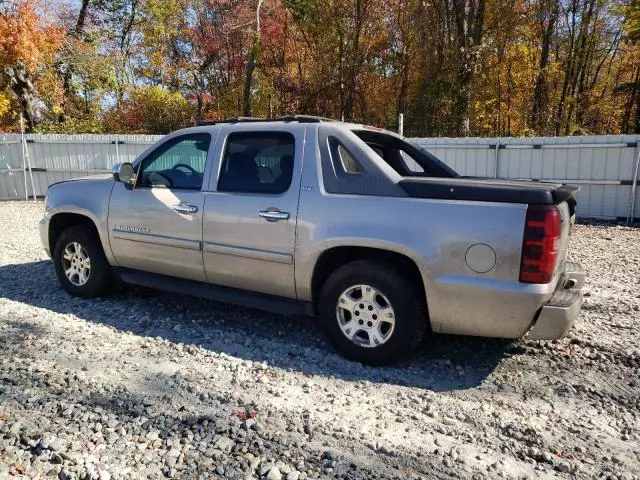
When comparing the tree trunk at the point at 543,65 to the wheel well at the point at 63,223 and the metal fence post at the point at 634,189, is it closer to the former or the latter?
the metal fence post at the point at 634,189

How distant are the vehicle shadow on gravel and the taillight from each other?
3.09ft

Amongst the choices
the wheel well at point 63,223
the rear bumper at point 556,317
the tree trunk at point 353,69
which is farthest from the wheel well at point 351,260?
the tree trunk at point 353,69

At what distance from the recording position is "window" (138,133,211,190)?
476cm

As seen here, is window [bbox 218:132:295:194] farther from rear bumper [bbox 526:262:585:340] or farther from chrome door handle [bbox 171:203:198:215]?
rear bumper [bbox 526:262:585:340]

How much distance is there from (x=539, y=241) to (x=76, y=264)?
457cm

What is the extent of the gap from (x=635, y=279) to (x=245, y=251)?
5012 millimetres

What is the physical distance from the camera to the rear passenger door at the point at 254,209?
4129 millimetres

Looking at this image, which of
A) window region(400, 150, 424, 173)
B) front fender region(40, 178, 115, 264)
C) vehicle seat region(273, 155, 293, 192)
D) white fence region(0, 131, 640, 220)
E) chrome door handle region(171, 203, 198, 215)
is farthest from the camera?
white fence region(0, 131, 640, 220)

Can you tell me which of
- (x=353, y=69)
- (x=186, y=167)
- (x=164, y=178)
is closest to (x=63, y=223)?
(x=164, y=178)

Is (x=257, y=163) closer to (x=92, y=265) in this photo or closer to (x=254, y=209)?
(x=254, y=209)

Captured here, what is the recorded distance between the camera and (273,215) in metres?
4.12

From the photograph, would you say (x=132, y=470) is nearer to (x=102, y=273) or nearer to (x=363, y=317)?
(x=363, y=317)

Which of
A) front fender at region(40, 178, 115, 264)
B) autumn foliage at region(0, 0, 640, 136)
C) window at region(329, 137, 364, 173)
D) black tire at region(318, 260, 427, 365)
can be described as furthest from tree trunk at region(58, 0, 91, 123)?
black tire at region(318, 260, 427, 365)

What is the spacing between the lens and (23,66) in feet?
61.0
